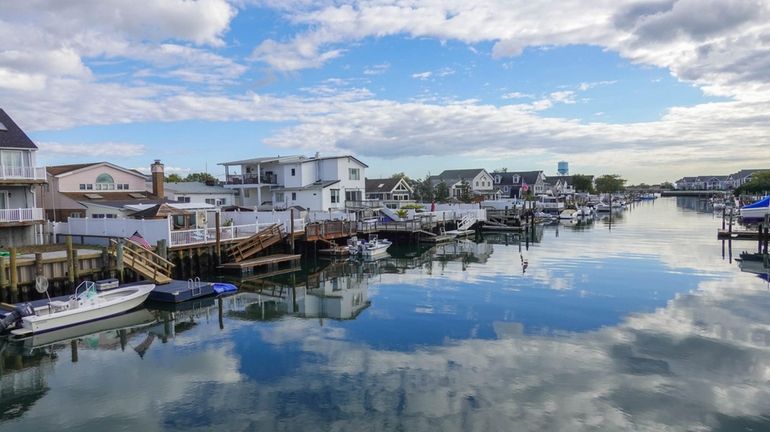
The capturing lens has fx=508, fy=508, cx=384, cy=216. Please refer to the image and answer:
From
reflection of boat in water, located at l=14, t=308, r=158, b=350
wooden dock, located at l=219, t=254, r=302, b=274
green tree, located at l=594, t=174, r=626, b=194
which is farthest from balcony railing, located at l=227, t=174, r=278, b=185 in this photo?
green tree, located at l=594, t=174, r=626, b=194

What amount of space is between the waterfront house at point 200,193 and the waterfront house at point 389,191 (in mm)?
23045

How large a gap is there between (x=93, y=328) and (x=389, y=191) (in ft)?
176

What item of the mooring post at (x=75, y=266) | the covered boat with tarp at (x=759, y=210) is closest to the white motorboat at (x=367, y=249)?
the mooring post at (x=75, y=266)

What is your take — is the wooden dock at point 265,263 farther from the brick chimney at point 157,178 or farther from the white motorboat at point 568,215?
the white motorboat at point 568,215

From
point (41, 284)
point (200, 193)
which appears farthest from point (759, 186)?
point (41, 284)

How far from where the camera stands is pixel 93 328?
1938cm

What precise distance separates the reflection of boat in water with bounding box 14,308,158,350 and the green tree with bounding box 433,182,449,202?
7144 centimetres

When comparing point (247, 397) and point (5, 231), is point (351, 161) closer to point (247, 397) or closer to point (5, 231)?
point (5, 231)

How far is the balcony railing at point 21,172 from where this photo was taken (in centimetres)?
2831

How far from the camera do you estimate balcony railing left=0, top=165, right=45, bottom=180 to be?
92.9ft

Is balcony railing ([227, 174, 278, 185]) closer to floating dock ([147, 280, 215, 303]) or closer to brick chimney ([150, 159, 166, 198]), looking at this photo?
brick chimney ([150, 159, 166, 198])

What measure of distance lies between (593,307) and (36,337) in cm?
2143

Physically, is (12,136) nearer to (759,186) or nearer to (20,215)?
(20,215)

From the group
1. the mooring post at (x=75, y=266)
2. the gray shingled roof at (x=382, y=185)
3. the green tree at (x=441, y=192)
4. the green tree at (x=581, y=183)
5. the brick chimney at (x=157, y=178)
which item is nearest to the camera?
the mooring post at (x=75, y=266)
